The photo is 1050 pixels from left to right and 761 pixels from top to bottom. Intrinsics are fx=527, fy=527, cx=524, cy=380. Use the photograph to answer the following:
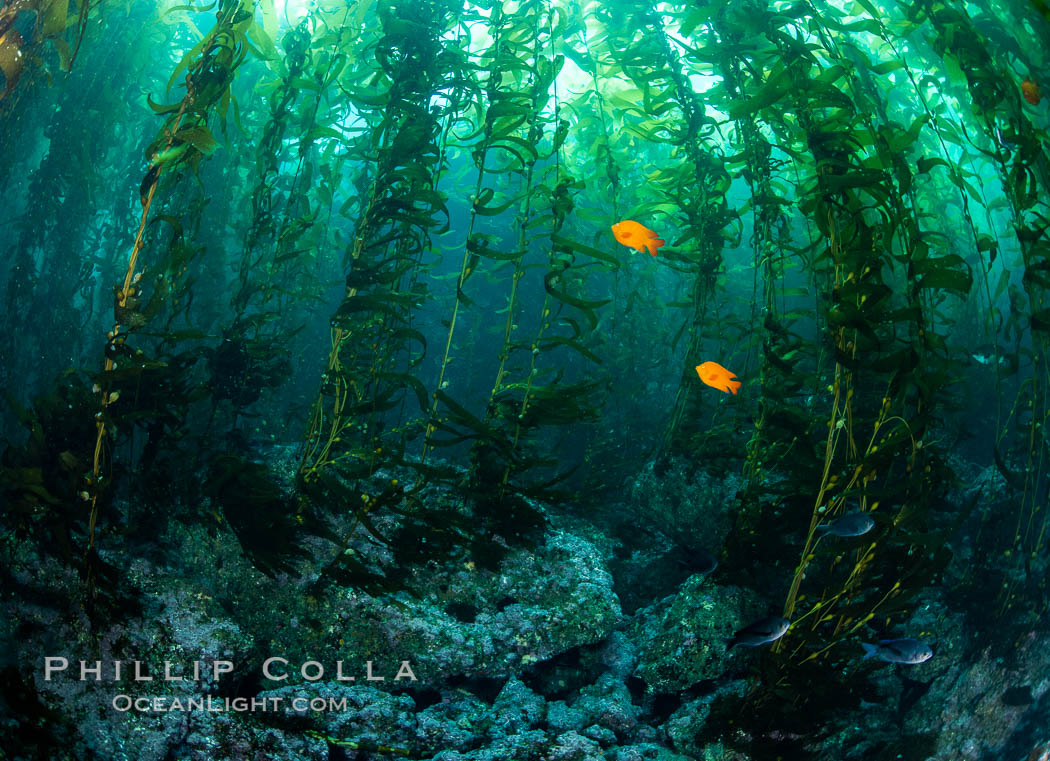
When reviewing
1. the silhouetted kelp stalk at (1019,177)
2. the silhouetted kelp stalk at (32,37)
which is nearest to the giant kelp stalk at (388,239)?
Result: the silhouetted kelp stalk at (32,37)

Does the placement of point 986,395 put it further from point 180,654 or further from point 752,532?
point 180,654

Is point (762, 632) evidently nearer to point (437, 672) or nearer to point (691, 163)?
point (437, 672)

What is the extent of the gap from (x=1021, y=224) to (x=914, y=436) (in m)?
2.07

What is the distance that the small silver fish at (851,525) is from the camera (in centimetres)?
280

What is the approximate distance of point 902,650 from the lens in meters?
2.80

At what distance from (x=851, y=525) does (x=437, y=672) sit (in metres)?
2.77

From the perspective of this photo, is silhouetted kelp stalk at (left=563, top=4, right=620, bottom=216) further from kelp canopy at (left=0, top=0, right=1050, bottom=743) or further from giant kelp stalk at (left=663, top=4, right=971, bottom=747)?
giant kelp stalk at (left=663, top=4, right=971, bottom=747)

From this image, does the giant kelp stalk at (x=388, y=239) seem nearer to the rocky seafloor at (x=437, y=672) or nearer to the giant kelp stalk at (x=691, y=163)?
A: the rocky seafloor at (x=437, y=672)

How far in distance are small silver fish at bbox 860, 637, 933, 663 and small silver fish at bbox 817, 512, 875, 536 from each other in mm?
609

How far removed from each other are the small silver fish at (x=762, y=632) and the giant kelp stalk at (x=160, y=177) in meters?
3.42

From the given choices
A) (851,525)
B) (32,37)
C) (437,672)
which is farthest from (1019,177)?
(32,37)

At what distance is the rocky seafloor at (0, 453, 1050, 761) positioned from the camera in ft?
9.05

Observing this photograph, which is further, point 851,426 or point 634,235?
point 634,235

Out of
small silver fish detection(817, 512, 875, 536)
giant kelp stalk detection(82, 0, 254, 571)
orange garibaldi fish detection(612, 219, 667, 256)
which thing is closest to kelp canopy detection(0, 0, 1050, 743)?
giant kelp stalk detection(82, 0, 254, 571)
